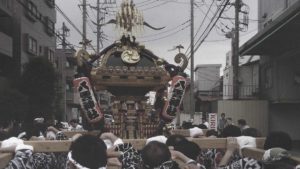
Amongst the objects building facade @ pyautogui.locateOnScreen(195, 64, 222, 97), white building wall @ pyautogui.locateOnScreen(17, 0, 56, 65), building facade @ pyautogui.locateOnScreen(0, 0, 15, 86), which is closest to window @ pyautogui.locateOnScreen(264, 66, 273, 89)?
building facade @ pyautogui.locateOnScreen(0, 0, 15, 86)

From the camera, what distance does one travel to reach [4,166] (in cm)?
530

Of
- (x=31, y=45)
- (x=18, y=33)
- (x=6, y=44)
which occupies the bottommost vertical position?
(x=6, y=44)

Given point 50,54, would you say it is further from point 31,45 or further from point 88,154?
point 88,154

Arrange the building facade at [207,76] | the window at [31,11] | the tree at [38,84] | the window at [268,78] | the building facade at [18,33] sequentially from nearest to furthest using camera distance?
the window at [268,78], the tree at [38,84], the building facade at [18,33], the window at [31,11], the building facade at [207,76]

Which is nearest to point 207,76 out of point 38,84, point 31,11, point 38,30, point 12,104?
point 38,30

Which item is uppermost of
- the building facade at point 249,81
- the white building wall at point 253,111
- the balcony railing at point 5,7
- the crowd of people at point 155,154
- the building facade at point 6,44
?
the balcony railing at point 5,7

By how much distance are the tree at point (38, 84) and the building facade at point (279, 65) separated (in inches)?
552

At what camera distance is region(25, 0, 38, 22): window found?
1562 inches

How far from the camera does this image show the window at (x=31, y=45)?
131ft

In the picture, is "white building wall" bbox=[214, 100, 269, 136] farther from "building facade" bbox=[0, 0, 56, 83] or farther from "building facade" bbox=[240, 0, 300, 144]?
"building facade" bbox=[0, 0, 56, 83]

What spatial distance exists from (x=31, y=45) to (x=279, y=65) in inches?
879

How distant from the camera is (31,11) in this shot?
1592 inches

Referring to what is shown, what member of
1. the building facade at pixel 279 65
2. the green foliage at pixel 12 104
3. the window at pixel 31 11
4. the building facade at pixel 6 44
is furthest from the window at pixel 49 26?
the building facade at pixel 279 65

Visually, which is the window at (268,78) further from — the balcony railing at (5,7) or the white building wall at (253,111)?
the balcony railing at (5,7)
